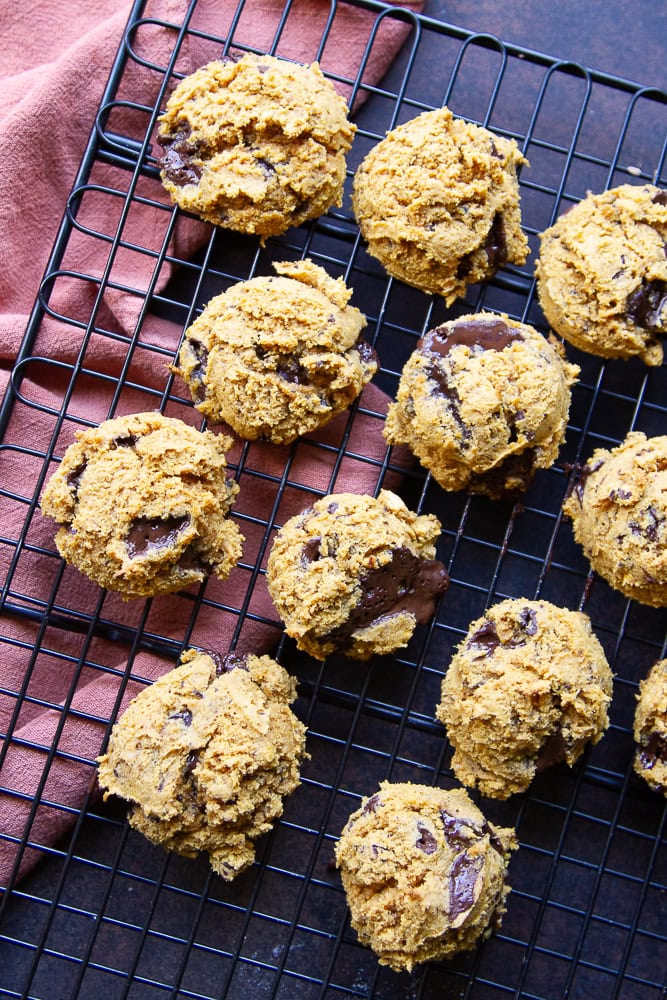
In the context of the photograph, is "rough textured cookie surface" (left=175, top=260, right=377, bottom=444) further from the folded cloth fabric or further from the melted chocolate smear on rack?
the melted chocolate smear on rack

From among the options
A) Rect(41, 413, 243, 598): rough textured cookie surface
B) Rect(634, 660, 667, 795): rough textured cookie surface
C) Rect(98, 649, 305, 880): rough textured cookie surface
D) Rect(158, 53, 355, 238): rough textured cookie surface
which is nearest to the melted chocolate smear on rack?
Rect(98, 649, 305, 880): rough textured cookie surface

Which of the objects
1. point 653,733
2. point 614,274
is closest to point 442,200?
point 614,274

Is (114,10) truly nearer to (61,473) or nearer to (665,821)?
(61,473)

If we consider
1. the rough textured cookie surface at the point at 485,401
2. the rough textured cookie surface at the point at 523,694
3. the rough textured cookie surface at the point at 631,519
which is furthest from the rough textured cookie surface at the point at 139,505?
the rough textured cookie surface at the point at 631,519

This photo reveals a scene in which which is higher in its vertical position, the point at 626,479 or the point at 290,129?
the point at 290,129

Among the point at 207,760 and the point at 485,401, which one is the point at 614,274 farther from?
the point at 207,760

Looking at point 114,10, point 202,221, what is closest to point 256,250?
point 202,221

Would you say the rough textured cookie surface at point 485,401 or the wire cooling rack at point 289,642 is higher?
the rough textured cookie surface at point 485,401

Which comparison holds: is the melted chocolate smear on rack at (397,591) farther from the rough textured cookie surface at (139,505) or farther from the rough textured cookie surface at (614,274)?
the rough textured cookie surface at (614,274)
